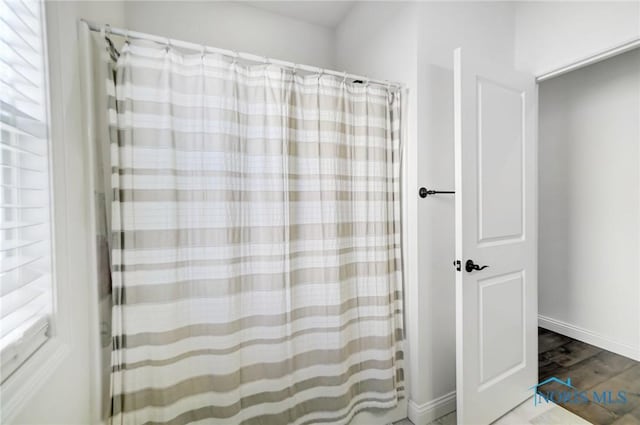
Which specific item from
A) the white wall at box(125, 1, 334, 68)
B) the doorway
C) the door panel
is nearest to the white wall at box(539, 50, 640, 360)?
the doorway

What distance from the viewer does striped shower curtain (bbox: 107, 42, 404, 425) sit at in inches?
44.9

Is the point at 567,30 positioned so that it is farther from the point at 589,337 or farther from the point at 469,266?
the point at 589,337

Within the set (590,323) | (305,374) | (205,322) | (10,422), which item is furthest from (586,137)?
(10,422)

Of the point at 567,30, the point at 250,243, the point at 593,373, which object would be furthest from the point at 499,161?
the point at 593,373

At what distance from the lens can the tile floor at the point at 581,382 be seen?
1.61 m

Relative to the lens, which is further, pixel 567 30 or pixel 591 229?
pixel 591 229

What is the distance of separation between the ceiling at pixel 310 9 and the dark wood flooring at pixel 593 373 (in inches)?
121

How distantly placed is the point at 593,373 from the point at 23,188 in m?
3.35

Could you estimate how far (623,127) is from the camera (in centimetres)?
223

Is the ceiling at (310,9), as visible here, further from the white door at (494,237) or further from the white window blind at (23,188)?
the white window blind at (23,188)

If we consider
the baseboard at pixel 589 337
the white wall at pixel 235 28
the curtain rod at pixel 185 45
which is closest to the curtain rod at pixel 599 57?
the curtain rod at pixel 185 45

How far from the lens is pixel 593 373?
2.01 metres

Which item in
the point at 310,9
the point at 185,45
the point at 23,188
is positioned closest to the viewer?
the point at 23,188

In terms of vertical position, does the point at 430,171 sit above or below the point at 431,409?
above
